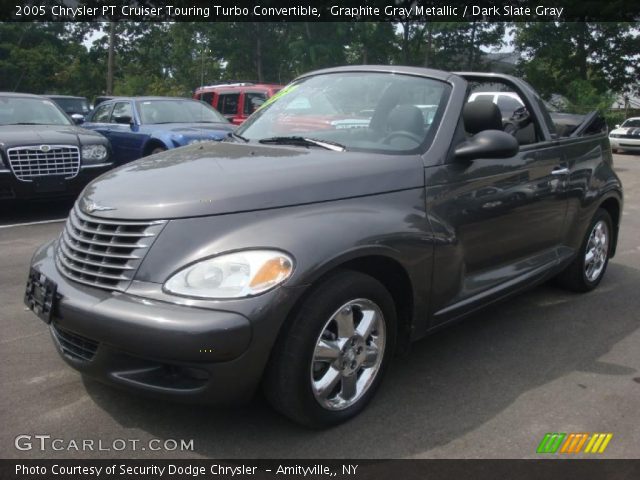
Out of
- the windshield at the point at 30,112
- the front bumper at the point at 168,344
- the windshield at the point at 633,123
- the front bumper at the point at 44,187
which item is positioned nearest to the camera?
the front bumper at the point at 168,344

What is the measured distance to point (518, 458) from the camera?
2721 mm

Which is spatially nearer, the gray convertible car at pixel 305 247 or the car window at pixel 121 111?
the gray convertible car at pixel 305 247

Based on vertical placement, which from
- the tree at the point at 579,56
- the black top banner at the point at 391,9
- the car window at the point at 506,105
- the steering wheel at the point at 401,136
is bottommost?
the steering wheel at the point at 401,136

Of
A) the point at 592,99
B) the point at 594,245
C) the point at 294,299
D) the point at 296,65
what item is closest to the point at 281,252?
the point at 294,299

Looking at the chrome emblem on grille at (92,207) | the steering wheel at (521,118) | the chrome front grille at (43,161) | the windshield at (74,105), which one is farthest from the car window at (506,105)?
the windshield at (74,105)

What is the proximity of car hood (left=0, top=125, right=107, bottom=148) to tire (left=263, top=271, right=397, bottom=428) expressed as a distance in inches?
238

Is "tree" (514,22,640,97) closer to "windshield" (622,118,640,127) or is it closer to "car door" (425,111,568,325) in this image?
"windshield" (622,118,640,127)

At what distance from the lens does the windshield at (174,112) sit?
10492 millimetres

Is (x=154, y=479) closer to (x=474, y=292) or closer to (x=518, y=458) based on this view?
(x=518, y=458)

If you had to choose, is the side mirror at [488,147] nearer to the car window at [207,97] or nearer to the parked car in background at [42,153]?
the parked car in background at [42,153]

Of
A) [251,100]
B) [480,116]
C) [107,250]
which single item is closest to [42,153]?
[107,250]

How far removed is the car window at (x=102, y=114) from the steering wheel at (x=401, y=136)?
29.6 feet

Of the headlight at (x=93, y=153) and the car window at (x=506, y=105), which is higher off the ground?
the car window at (x=506, y=105)

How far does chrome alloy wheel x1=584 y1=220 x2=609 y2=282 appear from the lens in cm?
508
